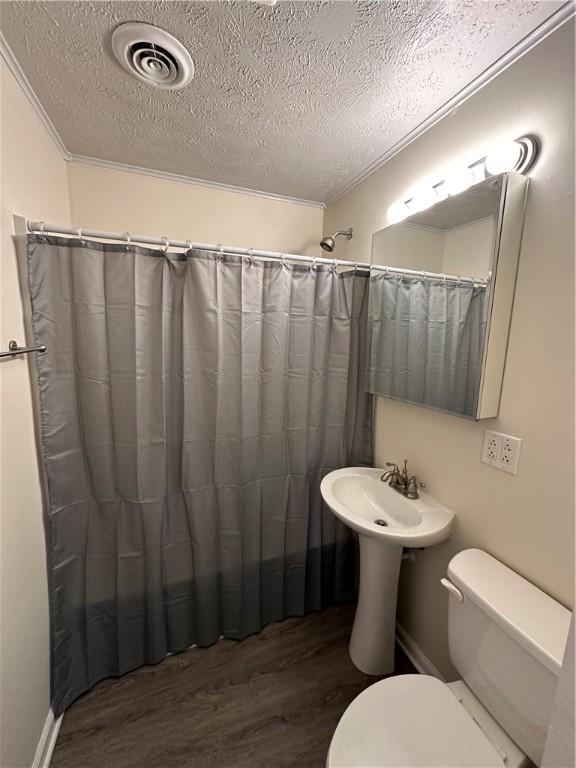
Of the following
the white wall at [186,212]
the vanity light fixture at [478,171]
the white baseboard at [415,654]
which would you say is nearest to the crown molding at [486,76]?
the vanity light fixture at [478,171]

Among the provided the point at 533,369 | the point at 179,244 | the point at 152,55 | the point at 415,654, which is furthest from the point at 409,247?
the point at 415,654

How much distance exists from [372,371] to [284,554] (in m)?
1.08

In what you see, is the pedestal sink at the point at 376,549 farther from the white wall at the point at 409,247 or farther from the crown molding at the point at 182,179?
the crown molding at the point at 182,179

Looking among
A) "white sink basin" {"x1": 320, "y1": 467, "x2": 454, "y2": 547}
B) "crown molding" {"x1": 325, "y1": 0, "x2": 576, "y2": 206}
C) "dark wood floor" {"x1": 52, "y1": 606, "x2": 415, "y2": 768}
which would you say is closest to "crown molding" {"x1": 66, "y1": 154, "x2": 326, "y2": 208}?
"crown molding" {"x1": 325, "y1": 0, "x2": 576, "y2": 206}

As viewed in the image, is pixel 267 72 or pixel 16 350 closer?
pixel 16 350

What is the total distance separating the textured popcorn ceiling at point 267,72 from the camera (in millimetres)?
874

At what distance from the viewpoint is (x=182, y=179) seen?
1781mm

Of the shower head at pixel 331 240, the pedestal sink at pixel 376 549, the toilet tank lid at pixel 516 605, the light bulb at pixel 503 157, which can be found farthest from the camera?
the shower head at pixel 331 240

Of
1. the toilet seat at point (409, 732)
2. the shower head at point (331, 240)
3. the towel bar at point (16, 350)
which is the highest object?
the shower head at point (331, 240)

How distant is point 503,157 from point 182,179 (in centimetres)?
156

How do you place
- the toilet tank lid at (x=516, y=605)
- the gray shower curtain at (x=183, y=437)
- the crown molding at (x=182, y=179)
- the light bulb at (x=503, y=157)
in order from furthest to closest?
the crown molding at (x=182, y=179), the gray shower curtain at (x=183, y=437), the light bulb at (x=503, y=157), the toilet tank lid at (x=516, y=605)

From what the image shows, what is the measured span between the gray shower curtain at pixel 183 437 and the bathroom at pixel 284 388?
0.01 metres

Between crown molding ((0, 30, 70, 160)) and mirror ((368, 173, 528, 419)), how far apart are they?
1469 millimetres

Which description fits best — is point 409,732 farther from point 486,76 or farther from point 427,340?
point 486,76
